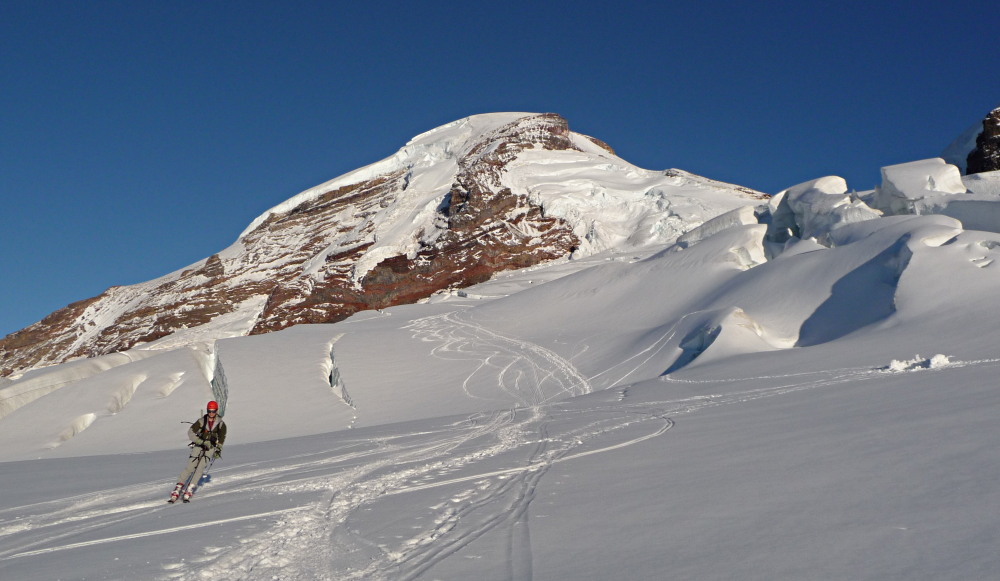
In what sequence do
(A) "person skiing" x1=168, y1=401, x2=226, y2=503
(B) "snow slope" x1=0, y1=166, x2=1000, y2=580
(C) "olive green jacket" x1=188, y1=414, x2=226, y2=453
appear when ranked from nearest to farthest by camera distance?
(B) "snow slope" x1=0, y1=166, x2=1000, y2=580 → (A) "person skiing" x1=168, y1=401, x2=226, y2=503 → (C) "olive green jacket" x1=188, y1=414, x2=226, y2=453

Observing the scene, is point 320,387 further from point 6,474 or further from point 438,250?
point 438,250

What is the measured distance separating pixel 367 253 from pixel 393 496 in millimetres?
78931

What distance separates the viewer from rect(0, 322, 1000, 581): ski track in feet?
18.3

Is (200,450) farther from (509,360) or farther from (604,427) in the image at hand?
(509,360)

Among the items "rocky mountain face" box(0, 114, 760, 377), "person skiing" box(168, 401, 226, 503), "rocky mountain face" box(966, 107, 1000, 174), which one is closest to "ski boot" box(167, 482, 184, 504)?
"person skiing" box(168, 401, 226, 503)

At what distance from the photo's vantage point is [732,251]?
A: 31.7 m

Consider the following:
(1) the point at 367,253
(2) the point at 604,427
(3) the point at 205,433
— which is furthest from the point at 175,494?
(1) the point at 367,253

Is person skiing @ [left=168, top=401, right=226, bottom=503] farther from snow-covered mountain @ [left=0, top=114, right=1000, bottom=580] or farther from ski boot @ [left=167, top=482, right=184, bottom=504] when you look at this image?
snow-covered mountain @ [left=0, top=114, right=1000, bottom=580]

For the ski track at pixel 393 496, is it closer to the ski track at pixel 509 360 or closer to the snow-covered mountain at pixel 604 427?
the snow-covered mountain at pixel 604 427

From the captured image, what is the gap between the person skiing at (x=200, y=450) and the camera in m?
8.87

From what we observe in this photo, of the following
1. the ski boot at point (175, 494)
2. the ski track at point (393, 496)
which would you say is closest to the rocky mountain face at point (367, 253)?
the ski track at point (393, 496)

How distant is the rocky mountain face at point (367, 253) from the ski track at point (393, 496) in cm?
6065

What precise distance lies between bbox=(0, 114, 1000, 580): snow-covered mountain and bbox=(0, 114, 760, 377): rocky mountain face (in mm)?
37493

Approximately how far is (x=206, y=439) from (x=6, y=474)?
651cm
